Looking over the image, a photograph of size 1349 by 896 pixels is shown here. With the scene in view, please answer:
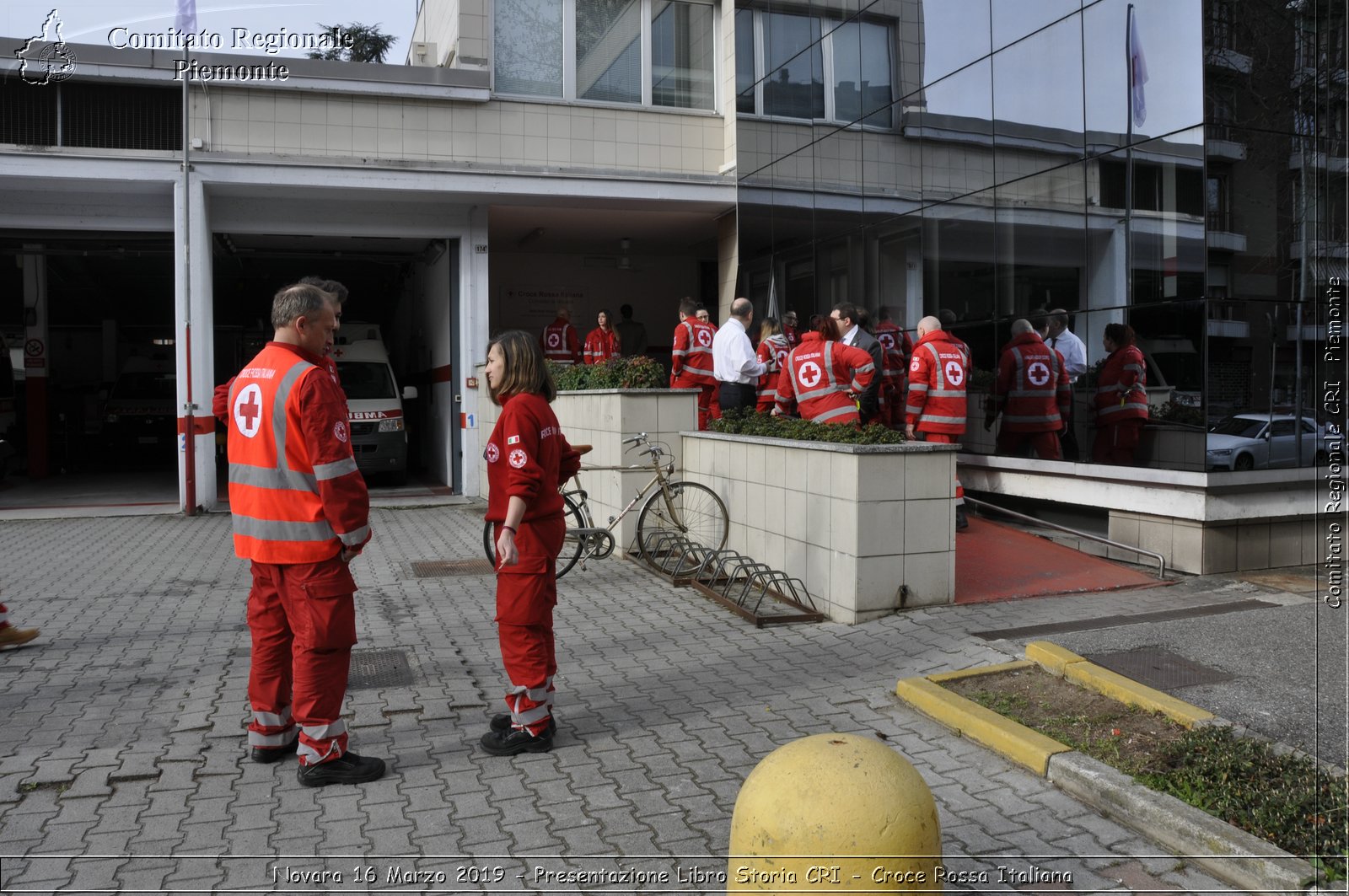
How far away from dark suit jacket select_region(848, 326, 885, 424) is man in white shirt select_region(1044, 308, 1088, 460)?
69.2 inches

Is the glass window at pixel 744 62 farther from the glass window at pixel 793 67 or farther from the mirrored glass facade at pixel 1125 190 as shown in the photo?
the mirrored glass facade at pixel 1125 190

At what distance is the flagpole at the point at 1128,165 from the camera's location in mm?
8805

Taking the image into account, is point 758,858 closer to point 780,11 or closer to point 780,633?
point 780,633

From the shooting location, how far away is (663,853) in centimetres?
397

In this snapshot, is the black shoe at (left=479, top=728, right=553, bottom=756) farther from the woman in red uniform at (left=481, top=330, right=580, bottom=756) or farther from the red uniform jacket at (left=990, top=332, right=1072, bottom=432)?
the red uniform jacket at (left=990, top=332, right=1072, bottom=432)

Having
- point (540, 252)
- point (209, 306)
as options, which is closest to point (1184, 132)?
point (209, 306)

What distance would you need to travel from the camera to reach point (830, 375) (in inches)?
370

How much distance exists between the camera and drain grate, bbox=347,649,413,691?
6.11 metres

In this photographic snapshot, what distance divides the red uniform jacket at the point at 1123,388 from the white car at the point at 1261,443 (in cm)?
68

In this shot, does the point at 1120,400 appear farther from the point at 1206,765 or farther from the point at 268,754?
the point at 268,754

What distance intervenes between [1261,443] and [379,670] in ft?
21.3

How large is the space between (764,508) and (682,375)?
4417mm

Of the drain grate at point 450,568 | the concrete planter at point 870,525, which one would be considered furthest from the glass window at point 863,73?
the drain grate at point 450,568

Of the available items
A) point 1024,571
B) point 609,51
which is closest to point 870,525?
point 1024,571
